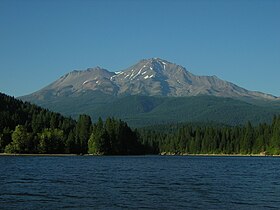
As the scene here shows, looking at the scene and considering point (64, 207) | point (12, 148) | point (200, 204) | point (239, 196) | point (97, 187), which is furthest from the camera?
point (12, 148)

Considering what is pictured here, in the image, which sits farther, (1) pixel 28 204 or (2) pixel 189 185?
(2) pixel 189 185

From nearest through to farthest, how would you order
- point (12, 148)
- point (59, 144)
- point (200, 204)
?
point (200, 204)
point (12, 148)
point (59, 144)

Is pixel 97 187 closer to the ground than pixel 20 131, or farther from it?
closer to the ground

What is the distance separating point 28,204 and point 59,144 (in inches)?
5879

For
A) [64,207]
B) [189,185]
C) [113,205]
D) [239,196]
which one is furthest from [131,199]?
[189,185]

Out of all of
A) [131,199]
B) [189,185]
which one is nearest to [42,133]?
[189,185]

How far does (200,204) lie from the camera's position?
4681 cm

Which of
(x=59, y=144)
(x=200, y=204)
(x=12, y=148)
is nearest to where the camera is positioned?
(x=200, y=204)

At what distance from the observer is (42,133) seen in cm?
18925

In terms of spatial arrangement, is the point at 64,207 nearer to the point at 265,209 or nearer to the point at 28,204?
the point at 28,204

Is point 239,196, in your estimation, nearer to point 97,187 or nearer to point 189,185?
point 189,185

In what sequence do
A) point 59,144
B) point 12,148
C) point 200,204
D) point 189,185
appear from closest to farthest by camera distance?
point 200,204
point 189,185
point 12,148
point 59,144

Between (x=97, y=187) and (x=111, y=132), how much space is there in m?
140

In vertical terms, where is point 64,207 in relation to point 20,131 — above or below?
below
